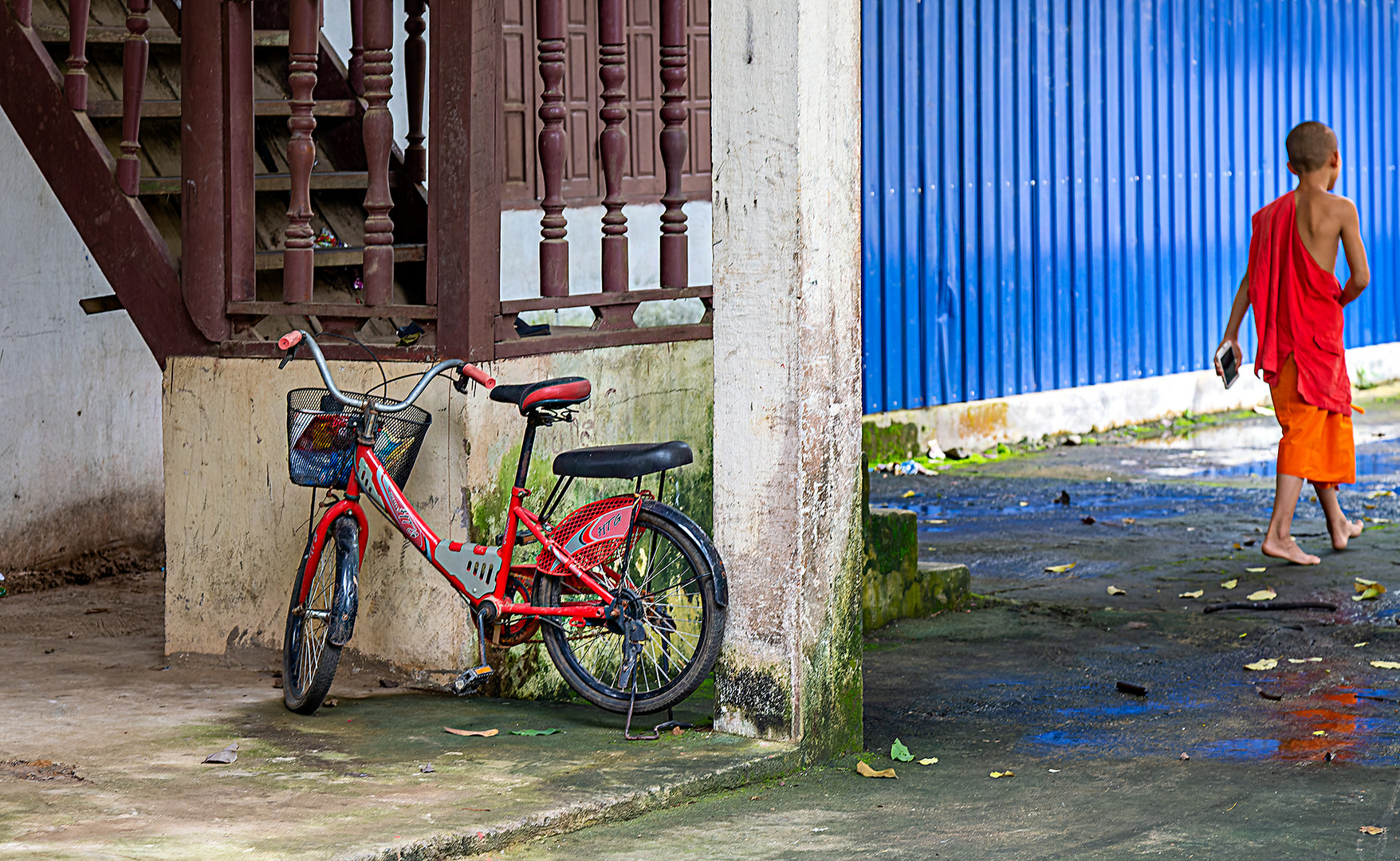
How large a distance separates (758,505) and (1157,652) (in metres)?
2.47

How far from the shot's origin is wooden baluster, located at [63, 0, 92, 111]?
6312mm

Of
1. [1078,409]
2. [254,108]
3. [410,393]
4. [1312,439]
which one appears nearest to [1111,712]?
[410,393]

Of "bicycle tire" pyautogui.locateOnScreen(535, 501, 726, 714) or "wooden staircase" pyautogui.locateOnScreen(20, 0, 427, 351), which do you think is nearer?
"bicycle tire" pyautogui.locateOnScreen(535, 501, 726, 714)

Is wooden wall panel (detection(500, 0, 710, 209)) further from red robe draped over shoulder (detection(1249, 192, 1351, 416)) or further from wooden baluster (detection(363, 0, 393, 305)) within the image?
wooden baluster (detection(363, 0, 393, 305))

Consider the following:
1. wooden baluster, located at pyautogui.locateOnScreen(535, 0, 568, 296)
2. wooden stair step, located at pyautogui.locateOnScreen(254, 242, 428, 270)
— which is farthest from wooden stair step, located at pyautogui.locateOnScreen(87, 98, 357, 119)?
wooden baluster, located at pyautogui.locateOnScreen(535, 0, 568, 296)

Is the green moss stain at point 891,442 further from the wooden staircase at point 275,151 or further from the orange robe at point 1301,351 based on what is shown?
the wooden staircase at point 275,151

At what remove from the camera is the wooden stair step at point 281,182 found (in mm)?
6496

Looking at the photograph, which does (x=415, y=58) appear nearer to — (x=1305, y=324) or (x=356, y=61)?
(x=356, y=61)

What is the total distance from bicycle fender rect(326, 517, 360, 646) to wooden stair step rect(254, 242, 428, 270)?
57.1 inches

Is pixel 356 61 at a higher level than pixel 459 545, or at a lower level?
higher

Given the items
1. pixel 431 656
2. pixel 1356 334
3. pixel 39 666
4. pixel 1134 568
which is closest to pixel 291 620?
pixel 431 656

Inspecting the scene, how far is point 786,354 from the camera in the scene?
4879 millimetres

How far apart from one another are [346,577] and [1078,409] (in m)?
9.31

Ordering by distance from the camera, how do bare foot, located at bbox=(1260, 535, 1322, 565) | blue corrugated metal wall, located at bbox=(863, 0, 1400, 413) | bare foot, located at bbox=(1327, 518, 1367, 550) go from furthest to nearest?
1. blue corrugated metal wall, located at bbox=(863, 0, 1400, 413)
2. bare foot, located at bbox=(1327, 518, 1367, 550)
3. bare foot, located at bbox=(1260, 535, 1322, 565)
